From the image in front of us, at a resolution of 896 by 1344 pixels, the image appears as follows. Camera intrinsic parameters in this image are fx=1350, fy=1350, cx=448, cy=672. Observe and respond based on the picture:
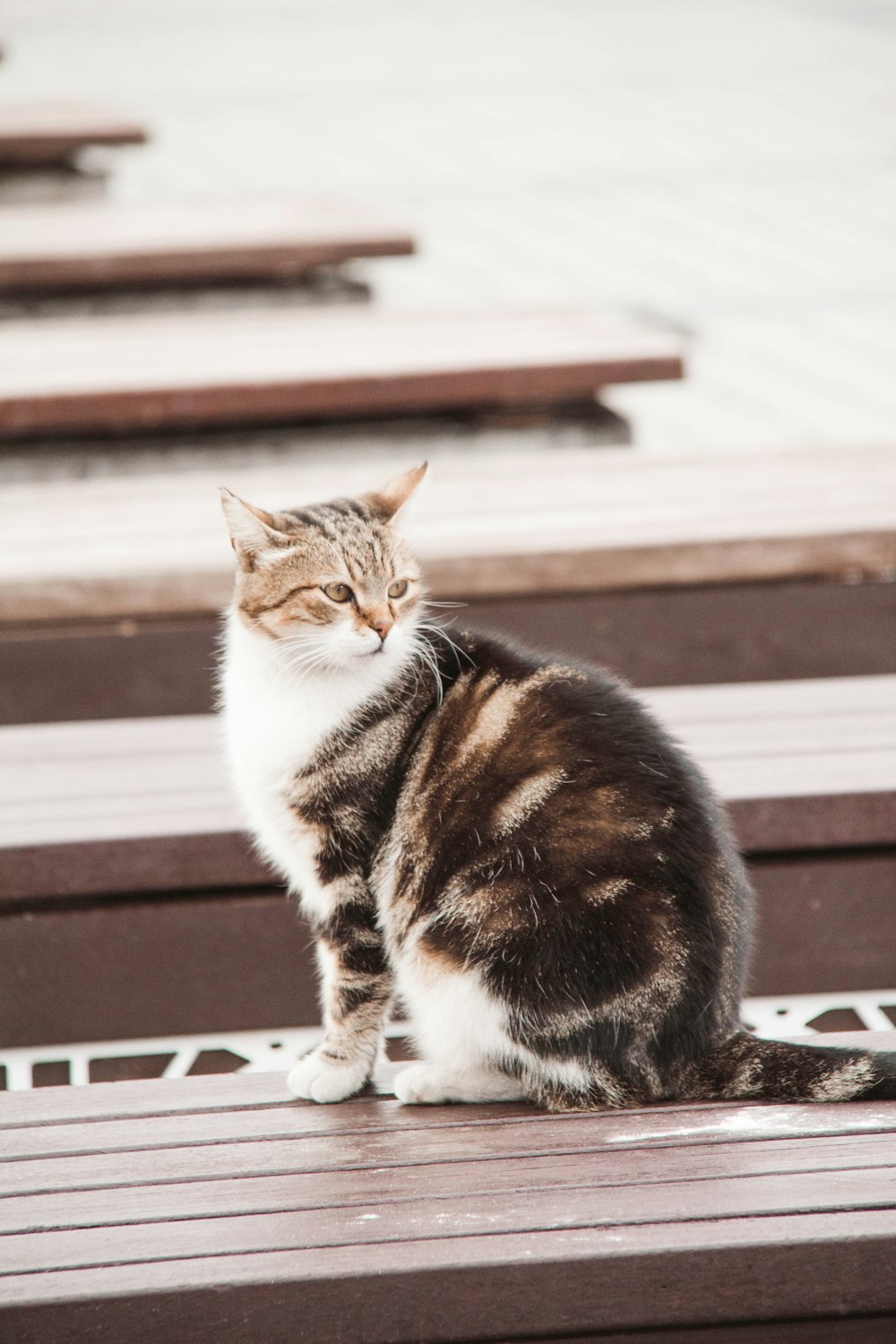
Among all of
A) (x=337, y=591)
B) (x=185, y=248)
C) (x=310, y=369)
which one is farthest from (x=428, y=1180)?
(x=185, y=248)

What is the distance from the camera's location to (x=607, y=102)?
351 inches

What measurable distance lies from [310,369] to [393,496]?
4.18 feet

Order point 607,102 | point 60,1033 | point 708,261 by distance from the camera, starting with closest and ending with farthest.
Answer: point 60,1033 < point 708,261 < point 607,102

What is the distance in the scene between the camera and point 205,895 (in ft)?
5.94

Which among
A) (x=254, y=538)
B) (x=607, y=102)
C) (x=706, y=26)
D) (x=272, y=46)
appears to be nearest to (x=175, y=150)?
(x=607, y=102)

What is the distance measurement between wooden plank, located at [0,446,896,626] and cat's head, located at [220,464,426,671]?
0.36 m

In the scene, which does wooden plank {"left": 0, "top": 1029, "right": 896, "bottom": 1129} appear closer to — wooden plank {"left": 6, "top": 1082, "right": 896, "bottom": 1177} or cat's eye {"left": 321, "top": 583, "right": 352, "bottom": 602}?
wooden plank {"left": 6, "top": 1082, "right": 896, "bottom": 1177}

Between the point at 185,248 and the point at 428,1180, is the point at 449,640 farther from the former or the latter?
the point at 185,248

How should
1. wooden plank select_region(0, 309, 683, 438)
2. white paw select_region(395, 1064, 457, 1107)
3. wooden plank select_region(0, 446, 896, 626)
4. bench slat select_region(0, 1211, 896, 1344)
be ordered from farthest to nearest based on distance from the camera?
wooden plank select_region(0, 309, 683, 438), wooden plank select_region(0, 446, 896, 626), white paw select_region(395, 1064, 457, 1107), bench slat select_region(0, 1211, 896, 1344)

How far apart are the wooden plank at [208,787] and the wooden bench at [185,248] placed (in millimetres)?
1894

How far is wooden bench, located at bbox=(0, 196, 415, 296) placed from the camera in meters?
3.62

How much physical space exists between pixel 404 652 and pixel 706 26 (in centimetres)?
1154

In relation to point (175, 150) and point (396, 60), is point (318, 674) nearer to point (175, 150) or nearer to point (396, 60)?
point (175, 150)

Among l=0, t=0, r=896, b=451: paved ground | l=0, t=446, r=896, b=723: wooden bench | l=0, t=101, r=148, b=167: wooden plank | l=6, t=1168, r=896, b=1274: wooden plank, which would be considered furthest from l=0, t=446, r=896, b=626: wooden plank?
l=0, t=101, r=148, b=167: wooden plank
